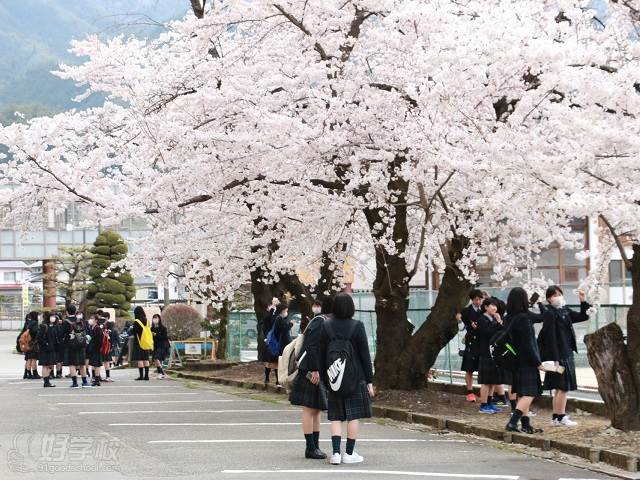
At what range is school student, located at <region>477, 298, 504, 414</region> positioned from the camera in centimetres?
1427

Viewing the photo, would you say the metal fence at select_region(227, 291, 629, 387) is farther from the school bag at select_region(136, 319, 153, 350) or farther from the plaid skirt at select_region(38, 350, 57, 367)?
the plaid skirt at select_region(38, 350, 57, 367)

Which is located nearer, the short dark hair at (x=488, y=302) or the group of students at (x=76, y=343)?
the short dark hair at (x=488, y=302)

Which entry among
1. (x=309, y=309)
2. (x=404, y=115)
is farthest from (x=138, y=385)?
(x=404, y=115)

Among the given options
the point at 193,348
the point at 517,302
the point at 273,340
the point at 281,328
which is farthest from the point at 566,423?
the point at 193,348

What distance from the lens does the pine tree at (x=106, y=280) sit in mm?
50906

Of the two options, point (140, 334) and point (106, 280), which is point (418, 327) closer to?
point (140, 334)

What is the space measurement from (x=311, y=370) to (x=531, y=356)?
3020mm

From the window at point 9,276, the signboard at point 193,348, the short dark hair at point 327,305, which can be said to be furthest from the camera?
the window at point 9,276

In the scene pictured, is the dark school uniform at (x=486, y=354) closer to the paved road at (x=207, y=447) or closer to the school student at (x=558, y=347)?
the school student at (x=558, y=347)

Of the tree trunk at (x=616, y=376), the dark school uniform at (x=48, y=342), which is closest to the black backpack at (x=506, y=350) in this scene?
the tree trunk at (x=616, y=376)

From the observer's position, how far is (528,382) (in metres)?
11.5

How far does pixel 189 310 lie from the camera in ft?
122

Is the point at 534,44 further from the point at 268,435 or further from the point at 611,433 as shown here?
the point at 268,435

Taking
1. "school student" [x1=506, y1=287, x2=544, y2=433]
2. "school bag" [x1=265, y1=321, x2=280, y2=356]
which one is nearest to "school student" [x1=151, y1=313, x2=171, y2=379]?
"school bag" [x1=265, y1=321, x2=280, y2=356]
